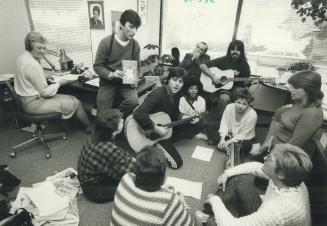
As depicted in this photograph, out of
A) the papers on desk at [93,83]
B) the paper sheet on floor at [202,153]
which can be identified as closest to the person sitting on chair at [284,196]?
the paper sheet on floor at [202,153]

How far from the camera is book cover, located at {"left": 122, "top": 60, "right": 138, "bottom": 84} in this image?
9.12 ft

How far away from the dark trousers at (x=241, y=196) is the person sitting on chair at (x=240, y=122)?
0.98 m

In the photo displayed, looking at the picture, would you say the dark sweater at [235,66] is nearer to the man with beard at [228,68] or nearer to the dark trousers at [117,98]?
the man with beard at [228,68]

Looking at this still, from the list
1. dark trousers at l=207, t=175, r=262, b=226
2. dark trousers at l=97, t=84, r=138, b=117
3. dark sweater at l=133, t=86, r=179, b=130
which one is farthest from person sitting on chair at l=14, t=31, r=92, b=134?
dark trousers at l=207, t=175, r=262, b=226

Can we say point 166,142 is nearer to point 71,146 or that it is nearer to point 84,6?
point 71,146

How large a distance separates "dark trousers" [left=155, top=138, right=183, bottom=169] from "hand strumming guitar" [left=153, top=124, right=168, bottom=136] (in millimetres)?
142

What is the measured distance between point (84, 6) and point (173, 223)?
10.8ft

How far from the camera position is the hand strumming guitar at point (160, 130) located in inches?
105

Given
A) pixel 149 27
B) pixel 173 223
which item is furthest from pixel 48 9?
pixel 173 223

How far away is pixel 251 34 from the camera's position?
13.9 ft

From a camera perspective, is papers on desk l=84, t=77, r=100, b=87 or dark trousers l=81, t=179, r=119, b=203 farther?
papers on desk l=84, t=77, r=100, b=87

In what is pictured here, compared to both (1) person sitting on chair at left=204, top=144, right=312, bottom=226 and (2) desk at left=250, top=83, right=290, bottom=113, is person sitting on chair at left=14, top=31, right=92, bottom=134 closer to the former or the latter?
Result: (1) person sitting on chair at left=204, top=144, right=312, bottom=226

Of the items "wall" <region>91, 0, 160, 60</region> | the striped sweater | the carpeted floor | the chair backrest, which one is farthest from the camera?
"wall" <region>91, 0, 160, 60</region>

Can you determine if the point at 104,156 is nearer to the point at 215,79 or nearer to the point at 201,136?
the point at 201,136
